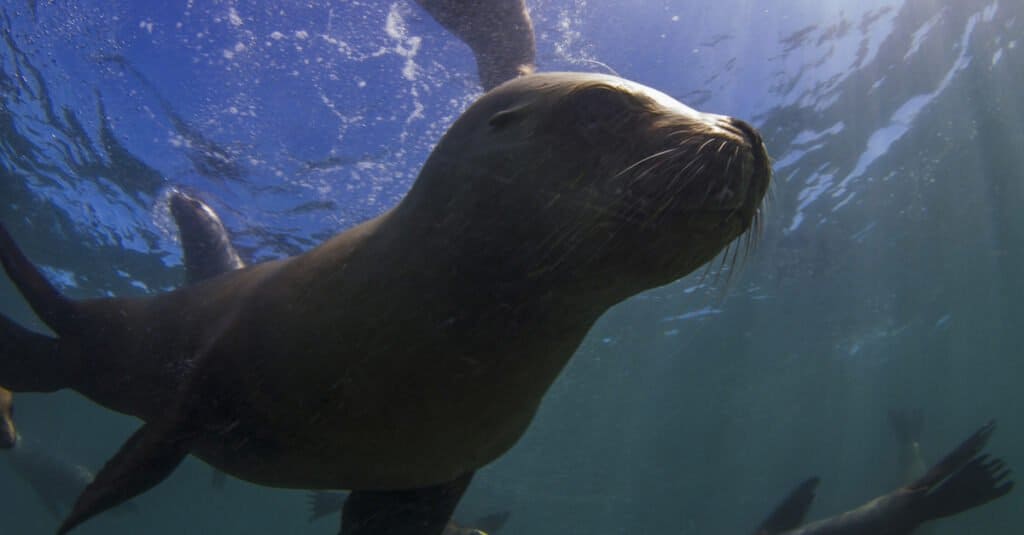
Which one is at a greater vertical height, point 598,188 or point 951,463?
point 598,188

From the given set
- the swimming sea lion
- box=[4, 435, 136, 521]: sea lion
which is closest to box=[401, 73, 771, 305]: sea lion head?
the swimming sea lion

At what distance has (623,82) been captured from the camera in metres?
1.73

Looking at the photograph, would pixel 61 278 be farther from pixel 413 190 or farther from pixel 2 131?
pixel 413 190

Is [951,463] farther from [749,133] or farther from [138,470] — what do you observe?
[138,470]

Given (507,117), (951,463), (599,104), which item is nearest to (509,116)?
(507,117)

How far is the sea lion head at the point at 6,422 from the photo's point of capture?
3.71 metres

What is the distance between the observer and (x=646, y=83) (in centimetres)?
976

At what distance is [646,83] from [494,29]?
590cm

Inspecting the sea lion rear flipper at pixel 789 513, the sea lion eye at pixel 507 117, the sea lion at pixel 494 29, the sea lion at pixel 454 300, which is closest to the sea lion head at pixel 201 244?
the sea lion at pixel 494 29

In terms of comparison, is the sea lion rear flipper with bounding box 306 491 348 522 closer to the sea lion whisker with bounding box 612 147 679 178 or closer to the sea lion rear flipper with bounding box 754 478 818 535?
the sea lion rear flipper with bounding box 754 478 818 535

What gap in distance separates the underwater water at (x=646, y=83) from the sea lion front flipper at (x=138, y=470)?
2066 millimetres

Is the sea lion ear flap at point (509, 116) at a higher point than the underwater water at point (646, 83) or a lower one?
higher

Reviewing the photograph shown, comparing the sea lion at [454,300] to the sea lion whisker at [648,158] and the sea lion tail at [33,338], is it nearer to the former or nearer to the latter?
the sea lion whisker at [648,158]

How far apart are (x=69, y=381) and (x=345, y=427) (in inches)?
98.5
